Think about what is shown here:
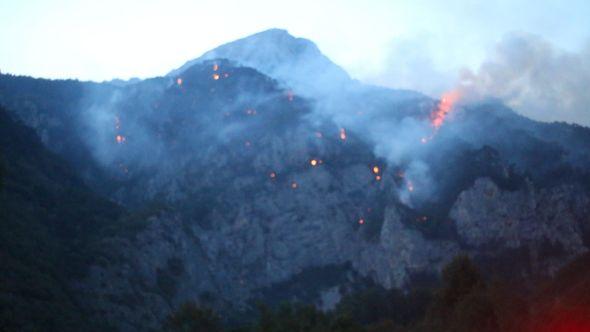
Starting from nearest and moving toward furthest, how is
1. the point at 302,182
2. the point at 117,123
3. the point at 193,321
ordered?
the point at 193,321 < the point at 302,182 < the point at 117,123

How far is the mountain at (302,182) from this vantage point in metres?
127

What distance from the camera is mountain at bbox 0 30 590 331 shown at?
126750 millimetres

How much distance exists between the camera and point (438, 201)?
143m

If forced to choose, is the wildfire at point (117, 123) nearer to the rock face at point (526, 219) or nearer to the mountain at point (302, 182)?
the mountain at point (302, 182)

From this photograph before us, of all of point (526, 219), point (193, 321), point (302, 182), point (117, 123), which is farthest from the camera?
point (117, 123)

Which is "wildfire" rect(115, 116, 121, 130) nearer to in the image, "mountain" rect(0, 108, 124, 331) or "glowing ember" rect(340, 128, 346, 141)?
"mountain" rect(0, 108, 124, 331)

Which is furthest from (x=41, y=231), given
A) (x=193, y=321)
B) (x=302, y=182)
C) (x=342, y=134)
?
(x=342, y=134)

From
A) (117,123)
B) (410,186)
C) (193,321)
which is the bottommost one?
(193,321)

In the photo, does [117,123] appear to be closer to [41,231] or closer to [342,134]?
[342,134]

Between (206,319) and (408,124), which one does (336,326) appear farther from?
(408,124)

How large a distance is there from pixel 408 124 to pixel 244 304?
68855 mm

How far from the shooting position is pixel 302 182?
502 ft

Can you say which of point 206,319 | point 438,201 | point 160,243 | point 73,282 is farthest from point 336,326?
point 438,201

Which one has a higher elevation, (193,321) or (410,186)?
(410,186)
